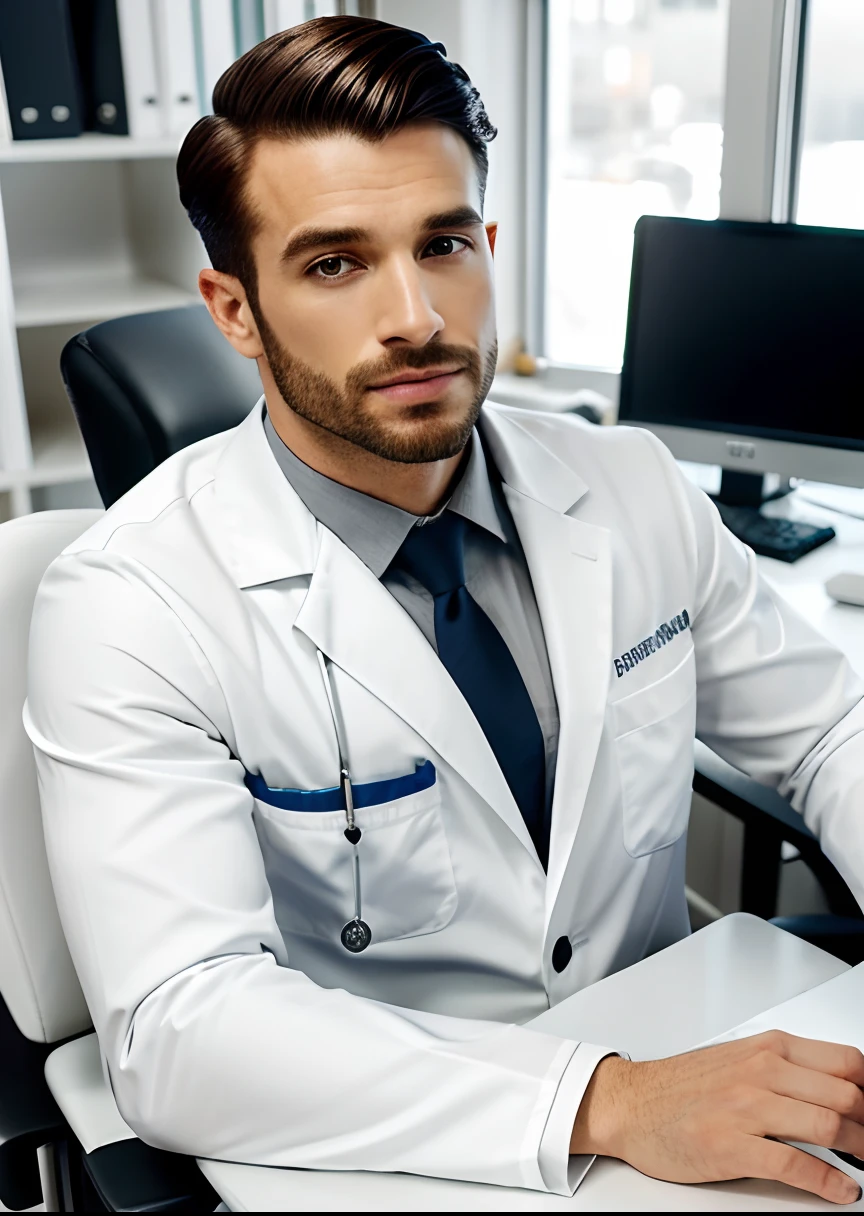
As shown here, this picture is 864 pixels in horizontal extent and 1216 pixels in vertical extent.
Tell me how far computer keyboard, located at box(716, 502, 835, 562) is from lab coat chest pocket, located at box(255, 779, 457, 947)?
2.94 ft

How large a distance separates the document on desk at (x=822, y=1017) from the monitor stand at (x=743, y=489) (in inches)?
42.6

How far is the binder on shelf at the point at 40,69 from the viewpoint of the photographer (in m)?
1.98

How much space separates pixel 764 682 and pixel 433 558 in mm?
359

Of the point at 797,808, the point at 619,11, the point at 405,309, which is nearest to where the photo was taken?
the point at 405,309

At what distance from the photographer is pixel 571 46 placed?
7.45ft

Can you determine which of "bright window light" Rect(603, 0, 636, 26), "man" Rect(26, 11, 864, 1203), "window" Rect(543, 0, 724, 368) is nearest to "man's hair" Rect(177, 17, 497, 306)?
"man" Rect(26, 11, 864, 1203)

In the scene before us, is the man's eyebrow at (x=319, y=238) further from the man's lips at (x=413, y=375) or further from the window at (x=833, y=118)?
the window at (x=833, y=118)

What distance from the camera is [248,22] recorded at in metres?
2.16

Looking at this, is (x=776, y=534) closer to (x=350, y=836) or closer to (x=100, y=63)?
(x=350, y=836)

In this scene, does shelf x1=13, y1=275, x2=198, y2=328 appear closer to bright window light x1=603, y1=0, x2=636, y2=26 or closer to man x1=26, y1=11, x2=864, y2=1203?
bright window light x1=603, y1=0, x2=636, y2=26

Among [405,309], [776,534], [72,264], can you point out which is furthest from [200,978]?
[72,264]

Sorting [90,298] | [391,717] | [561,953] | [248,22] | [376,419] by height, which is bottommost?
[561,953]

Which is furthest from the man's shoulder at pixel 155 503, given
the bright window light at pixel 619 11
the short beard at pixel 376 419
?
the bright window light at pixel 619 11

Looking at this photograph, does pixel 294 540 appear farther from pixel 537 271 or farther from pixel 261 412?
pixel 537 271
